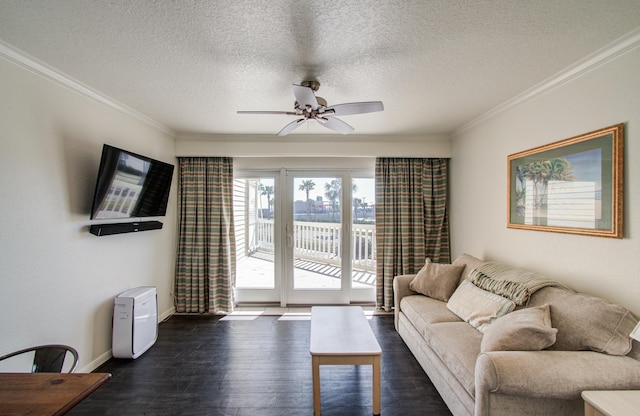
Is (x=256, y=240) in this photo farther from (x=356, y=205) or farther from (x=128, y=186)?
(x=128, y=186)

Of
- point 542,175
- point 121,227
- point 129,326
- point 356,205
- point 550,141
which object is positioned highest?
point 550,141

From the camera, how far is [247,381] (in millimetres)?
2162

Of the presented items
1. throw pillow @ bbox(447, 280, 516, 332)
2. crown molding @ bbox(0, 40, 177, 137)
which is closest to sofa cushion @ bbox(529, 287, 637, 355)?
throw pillow @ bbox(447, 280, 516, 332)

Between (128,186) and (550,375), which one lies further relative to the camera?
(128,186)

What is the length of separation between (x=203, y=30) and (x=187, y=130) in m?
2.19

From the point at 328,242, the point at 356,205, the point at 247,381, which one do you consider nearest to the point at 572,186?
the point at 356,205

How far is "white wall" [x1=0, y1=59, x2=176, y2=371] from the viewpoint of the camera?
1.70 m

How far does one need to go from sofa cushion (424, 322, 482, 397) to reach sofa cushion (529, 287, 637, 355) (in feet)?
1.56

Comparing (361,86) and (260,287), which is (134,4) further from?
(260,287)

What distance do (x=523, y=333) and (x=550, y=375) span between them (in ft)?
0.71

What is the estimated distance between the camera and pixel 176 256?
356cm

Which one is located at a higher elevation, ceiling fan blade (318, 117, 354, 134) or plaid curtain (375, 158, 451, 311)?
ceiling fan blade (318, 117, 354, 134)

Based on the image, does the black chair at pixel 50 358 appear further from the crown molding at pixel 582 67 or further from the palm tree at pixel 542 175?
the crown molding at pixel 582 67

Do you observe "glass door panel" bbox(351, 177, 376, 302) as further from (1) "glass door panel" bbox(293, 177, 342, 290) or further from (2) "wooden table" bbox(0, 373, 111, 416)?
(2) "wooden table" bbox(0, 373, 111, 416)
